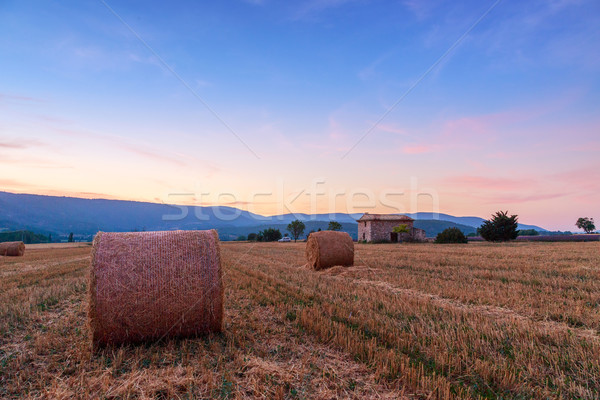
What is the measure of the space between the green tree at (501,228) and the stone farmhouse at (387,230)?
8116mm

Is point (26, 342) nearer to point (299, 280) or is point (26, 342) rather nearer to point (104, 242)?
point (104, 242)

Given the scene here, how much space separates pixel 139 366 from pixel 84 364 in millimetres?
706

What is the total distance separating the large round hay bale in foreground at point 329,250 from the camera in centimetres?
1304

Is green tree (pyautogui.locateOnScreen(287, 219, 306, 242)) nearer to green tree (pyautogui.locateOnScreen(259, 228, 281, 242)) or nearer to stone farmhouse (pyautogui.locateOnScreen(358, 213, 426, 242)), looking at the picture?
green tree (pyautogui.locateOnScreen(259, 228, 281, 242))

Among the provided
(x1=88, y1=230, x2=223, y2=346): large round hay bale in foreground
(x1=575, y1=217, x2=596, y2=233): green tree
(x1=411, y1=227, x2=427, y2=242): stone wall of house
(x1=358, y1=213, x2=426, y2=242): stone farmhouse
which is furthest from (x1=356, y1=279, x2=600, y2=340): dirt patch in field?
(x1=575, y1=217, x2=596, y2=233): green tree

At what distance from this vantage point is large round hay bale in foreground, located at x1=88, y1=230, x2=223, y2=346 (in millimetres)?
4504

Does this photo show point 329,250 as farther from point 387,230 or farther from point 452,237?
point 387,230

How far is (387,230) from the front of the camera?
1864 inches

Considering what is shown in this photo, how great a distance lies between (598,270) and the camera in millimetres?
10094

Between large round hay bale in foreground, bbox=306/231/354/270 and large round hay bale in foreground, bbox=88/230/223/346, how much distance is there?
8.32 meters

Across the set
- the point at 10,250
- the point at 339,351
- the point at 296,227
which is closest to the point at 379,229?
the point at 296,227

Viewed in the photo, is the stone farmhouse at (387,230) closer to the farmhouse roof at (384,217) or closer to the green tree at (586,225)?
the farmhouse roof at (384,217)

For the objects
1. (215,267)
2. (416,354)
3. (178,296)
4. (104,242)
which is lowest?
(416,354)

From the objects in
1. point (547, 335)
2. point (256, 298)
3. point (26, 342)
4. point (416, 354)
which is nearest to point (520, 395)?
point (416, 354)
